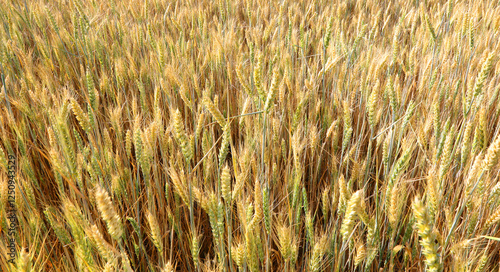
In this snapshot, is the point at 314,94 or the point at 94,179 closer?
the point at 94,179

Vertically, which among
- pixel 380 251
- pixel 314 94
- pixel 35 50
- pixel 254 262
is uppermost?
pixel 35 50

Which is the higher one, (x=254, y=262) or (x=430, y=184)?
(x=430, y=184)

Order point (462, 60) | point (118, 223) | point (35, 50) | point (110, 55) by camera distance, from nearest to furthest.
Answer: point (118, 223), point (462, 60), point (110, 55), point (35, 50)

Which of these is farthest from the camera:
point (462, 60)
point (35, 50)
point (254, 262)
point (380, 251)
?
point (35, 50)

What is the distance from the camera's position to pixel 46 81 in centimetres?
125

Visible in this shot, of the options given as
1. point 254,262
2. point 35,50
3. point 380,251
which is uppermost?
point 35,50

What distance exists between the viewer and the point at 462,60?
154 cm

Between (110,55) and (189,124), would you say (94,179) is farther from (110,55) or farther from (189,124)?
(110,55)

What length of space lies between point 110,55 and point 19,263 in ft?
4.78

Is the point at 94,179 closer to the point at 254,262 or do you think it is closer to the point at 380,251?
the point at 254,262

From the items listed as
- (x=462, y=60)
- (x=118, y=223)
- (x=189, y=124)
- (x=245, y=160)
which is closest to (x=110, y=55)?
(x=189, y=124)

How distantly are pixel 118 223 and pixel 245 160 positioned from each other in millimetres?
305

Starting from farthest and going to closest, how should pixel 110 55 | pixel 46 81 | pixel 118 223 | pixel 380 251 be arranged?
pixel 110 55 < pixel 46 81 < pixel 380 251 < pixel 118 223

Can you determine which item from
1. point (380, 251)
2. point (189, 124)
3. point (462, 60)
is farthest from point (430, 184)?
point (462, 60)
